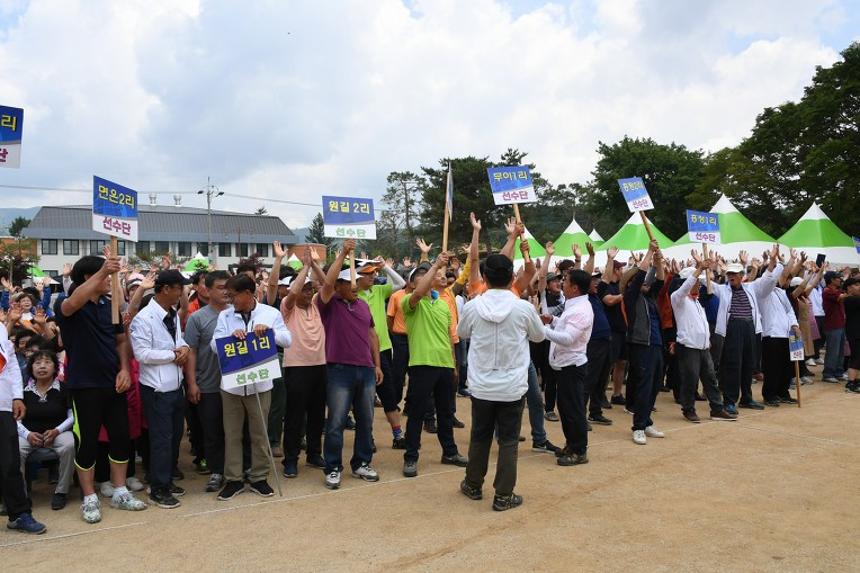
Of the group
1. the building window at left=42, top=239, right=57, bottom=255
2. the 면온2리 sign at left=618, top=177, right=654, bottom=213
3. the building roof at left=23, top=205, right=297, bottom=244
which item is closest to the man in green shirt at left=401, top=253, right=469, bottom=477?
the 면온2리 sign at left=618, top=177, right=654, bottom=213

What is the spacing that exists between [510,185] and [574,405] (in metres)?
3.54

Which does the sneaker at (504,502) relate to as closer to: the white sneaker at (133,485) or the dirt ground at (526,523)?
the dirt ground at (526,523)

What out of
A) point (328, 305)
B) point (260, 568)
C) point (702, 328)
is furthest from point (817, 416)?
point (260, 568)

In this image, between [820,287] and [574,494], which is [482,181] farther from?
[574,494]

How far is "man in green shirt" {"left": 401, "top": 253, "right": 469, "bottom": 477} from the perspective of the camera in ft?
20.3

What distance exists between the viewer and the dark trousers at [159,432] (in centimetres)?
551

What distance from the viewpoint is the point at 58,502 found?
5434 mm

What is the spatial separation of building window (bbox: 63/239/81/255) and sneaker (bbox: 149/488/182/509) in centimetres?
7198

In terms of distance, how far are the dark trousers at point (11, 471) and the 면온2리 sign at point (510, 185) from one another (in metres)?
6.16

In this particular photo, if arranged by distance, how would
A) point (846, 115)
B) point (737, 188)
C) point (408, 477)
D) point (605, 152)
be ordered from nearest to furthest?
point (408, 477) < point (846, 115) < point (737, 188) < point (605, 152)

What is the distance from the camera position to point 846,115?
2997cm

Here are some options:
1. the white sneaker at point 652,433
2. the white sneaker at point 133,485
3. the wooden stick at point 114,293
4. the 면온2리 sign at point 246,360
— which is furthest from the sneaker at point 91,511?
the white sneaker at point 652,433

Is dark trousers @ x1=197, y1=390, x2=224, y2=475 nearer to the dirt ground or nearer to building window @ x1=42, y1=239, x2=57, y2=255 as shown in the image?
the dirt ground

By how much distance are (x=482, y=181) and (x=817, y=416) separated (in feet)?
109
